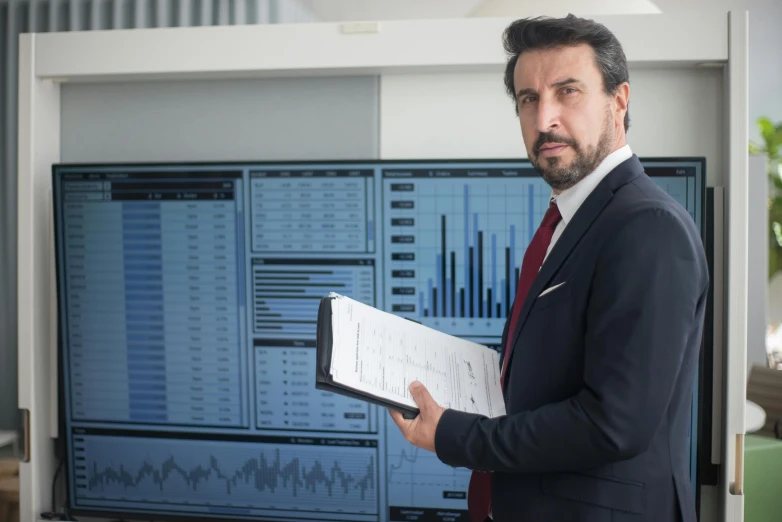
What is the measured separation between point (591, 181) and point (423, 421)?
54 centimetres

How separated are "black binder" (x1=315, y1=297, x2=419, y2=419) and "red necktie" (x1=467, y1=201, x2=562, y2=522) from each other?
9.2 inches

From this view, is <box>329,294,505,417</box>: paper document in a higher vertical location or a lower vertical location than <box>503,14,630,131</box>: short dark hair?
lower

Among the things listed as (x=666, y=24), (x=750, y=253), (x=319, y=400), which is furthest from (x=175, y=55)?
(x=750, y=253)

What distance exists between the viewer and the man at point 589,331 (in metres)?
1.07

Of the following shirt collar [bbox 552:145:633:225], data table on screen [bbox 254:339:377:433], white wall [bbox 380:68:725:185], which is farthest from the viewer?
data table on screen [bbox 254:339:377:433]

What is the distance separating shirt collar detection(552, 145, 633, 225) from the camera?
130 centimetres

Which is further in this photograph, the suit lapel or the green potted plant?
the green potted plant

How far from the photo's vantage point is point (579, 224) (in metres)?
1.21

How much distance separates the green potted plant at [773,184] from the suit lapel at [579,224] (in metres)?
6.66

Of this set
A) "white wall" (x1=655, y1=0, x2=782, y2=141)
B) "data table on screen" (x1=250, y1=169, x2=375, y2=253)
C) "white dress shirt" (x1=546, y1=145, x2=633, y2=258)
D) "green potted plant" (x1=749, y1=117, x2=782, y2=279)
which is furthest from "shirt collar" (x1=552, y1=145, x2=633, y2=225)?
"green potted plant" (x1=749, y1=117, x2=782, y2=279)

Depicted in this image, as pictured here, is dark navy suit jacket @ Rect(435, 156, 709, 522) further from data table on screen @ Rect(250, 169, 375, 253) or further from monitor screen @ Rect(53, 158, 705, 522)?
data table on screen @ Rect(250, 169, 375, 253)

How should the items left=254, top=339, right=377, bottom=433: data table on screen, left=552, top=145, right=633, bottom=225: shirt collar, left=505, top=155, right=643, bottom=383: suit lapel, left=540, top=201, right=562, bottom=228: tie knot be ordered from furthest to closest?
1. left=254, top=339, right=377, bottom=433: data table on screen
2. left=540, top=201, right=562, bottom=228: tie knot
3. left=552, top=145, right=633, bottom=225: shirt collar
4. left=505, top=155, right=643, bottom=383: suit lapel

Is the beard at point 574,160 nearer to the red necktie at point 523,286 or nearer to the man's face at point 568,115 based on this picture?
the man's face at point 568,115

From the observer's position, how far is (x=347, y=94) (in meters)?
2.25
